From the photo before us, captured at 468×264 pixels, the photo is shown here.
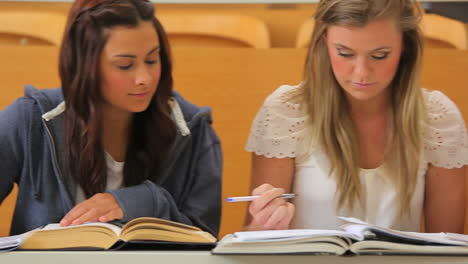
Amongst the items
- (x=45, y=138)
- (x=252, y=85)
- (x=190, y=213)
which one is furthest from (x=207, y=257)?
(x=252, y=85)

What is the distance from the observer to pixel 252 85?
6.77ft

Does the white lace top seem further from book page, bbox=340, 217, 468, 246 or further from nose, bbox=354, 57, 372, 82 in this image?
book page, bbox=340, 217, 468, 246

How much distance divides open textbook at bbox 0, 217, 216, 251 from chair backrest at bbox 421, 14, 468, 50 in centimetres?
139

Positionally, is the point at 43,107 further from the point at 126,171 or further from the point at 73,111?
the point at 126,171

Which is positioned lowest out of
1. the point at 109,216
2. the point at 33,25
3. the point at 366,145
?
the point at 109,216

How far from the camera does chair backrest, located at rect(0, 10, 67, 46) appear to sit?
2.37 metres

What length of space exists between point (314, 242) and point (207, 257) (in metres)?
0.16

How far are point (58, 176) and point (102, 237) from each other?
0.39m

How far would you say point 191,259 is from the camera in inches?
42.9

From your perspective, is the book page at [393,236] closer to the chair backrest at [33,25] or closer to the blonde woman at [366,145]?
the blonde woman at [366,145]

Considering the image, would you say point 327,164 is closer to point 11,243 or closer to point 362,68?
point 362,68

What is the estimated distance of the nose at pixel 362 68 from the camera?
1.47m

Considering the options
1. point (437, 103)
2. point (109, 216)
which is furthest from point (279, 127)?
point (109, 216)

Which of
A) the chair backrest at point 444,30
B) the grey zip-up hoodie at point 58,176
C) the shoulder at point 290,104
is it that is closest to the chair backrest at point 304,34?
the chair backrest at point 444,30
